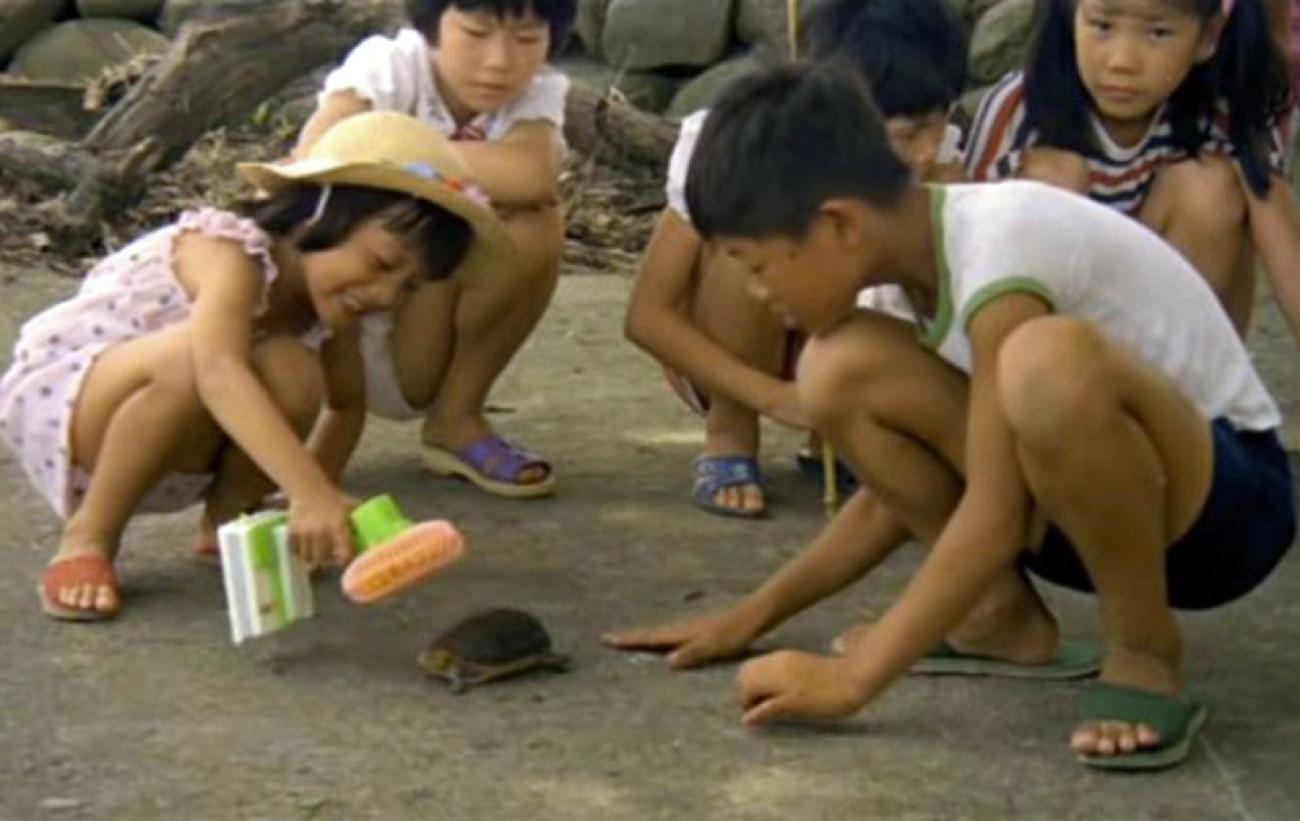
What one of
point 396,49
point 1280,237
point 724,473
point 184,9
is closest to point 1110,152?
point 1280,237

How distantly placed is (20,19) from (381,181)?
5.21m

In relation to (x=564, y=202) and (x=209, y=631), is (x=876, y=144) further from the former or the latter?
(x=564, y=202)

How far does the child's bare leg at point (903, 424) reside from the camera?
10.6 ft


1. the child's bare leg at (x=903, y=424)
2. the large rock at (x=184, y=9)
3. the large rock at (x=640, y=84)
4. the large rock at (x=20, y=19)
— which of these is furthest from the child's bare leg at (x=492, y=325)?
the large rock at (x=20, y=19)

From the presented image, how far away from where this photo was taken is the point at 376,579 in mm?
3254

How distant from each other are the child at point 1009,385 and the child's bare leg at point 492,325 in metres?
1.08

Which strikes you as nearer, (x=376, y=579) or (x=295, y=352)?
(x=376, y=579)

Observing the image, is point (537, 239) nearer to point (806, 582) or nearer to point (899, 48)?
point (899, 48)

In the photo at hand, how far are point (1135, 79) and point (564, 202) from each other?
2496 mm

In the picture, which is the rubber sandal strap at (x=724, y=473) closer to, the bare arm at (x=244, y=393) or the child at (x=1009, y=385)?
the bare arm at (x=244, y=393)

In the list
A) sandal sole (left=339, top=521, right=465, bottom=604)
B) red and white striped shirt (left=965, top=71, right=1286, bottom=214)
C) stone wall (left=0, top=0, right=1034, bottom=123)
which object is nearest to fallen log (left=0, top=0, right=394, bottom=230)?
stone wall (left=0, top=0, right=1034, bottom=123)

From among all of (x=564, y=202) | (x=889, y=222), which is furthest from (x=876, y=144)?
(x=564, y=202)

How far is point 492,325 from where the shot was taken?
434 cm

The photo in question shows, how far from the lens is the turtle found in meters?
3.36
